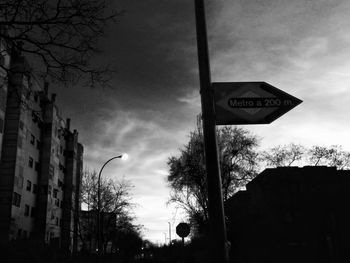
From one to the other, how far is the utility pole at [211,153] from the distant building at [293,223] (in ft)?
114

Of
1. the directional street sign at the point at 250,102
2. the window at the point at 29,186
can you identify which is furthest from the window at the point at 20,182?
the directional street sign at the point at 250,102

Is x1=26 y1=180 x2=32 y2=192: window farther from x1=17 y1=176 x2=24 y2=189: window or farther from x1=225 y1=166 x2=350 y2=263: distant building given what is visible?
x1=225 y1=166 x2=350 y2=263: distant building

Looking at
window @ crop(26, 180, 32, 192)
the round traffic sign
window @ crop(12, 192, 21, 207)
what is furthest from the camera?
window @ crop(26, 180, 32, 192)

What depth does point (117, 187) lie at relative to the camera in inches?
1870

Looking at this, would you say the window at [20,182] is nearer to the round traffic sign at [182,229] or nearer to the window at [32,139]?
the window at [32,139]

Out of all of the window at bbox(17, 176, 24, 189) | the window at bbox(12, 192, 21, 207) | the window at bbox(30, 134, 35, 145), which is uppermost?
the window at bbox(30, 134, 35, 145)

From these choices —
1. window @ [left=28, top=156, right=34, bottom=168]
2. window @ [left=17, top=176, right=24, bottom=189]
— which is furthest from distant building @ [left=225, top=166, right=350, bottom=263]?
window @ [left=28, top=156, right=34, bottom=168]

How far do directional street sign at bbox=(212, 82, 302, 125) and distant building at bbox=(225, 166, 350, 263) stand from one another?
34.2m

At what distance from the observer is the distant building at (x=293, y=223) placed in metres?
35.2

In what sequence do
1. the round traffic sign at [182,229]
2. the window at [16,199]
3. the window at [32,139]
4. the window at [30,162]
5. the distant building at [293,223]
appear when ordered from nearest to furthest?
the round traffic sign at [182,229] → the distant building at [293,223] → the window at [16,199] → the window at [30,162] → the window at [32,139]

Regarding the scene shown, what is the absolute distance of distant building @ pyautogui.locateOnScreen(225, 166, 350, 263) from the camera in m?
35.2

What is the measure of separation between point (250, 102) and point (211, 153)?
875mm

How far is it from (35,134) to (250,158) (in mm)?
27726

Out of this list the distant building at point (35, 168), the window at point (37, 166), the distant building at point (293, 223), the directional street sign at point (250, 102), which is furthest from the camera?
the window at point (37, 166)
